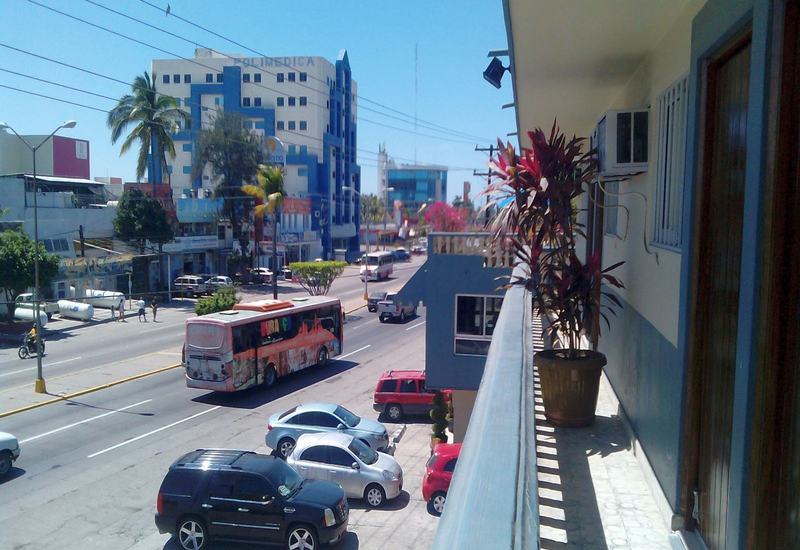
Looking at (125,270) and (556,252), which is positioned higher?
(556,252)

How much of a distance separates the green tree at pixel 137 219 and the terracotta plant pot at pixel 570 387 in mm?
41180

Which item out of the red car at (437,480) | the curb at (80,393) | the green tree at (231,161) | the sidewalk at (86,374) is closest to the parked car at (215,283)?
the green tree at (231,161)

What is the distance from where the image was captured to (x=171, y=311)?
39469 mm

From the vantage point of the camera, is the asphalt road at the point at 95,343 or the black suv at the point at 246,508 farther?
the asphalt road at the point at 95,343

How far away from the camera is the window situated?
20.0 ft

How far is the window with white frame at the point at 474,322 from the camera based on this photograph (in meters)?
15.1

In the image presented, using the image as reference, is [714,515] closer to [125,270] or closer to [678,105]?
[678,105]

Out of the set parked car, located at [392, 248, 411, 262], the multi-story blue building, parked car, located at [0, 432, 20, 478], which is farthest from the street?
parked car, located at [392, 248, 411, 262]

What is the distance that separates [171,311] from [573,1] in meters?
38.9

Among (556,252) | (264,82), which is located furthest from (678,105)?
(264,82)

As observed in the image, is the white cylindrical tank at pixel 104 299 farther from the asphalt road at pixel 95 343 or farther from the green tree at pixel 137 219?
the green tree at pixel 137 219

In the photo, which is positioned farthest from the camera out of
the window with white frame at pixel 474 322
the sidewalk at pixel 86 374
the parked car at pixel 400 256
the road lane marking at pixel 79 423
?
the parked car at pixel 400 256

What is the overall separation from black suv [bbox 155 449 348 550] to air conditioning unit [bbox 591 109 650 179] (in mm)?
8239

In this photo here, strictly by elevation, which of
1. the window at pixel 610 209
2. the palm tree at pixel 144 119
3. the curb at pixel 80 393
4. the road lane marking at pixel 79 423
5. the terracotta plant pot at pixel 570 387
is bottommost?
the road lane marking at pixel 79 423
